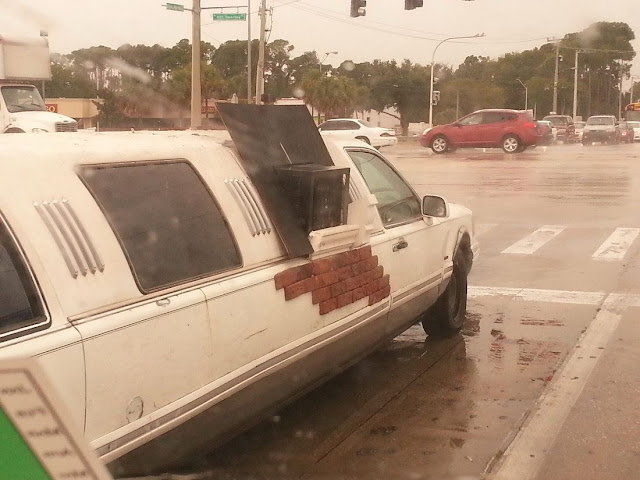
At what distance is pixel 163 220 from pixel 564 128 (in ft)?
163

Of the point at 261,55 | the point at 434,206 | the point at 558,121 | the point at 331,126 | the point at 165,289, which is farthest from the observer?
the point at 558,121

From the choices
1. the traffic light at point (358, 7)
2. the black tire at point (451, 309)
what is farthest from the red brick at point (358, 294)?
the traffic light at point (358, 7)

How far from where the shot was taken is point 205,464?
4312 millimetres

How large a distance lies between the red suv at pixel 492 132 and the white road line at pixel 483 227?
70.0 ft

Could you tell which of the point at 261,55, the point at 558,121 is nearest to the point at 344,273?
the point at 261,55

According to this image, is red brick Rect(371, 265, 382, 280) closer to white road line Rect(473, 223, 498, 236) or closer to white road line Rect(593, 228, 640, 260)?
white road line Rect(593, 228, 640, 260)

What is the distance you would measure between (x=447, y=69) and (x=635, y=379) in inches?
2613

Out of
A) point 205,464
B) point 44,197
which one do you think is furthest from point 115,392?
point 205,464

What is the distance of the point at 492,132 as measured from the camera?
1385 inches

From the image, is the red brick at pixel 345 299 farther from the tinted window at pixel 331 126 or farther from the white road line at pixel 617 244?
the tinted window at pixel 331 126

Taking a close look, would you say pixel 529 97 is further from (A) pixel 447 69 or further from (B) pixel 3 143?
(B) pixel 3 143

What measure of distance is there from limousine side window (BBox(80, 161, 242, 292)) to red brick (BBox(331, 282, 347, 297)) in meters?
0.81

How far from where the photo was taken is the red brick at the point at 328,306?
183 inches

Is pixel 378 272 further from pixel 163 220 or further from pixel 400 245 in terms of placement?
pixel 163 220
